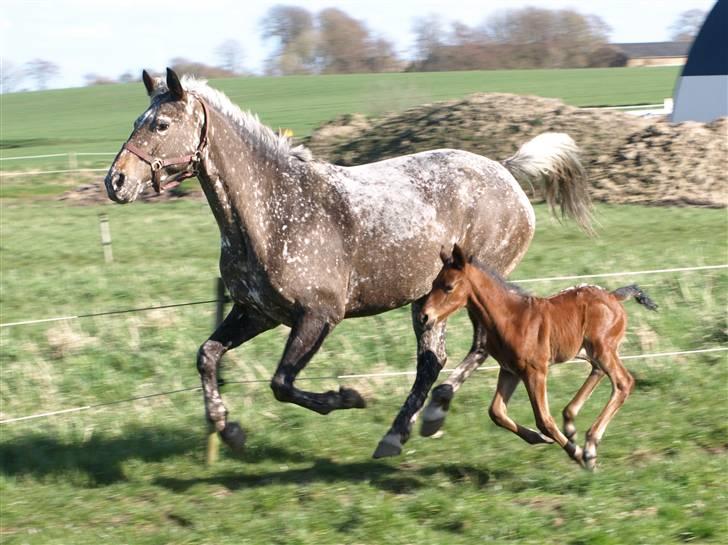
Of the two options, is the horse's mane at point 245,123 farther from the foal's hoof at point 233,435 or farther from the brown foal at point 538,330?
the foal's hoof at point 233,435

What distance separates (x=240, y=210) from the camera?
6.76 m

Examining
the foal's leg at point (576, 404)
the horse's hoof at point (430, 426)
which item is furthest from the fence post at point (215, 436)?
the foal's leg at point (576, 404)

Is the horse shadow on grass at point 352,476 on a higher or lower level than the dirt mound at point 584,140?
higher

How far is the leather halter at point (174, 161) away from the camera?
255 inches

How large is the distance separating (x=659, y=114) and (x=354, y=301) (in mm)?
32853

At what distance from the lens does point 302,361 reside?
6.69 meters

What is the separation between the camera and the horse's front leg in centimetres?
698

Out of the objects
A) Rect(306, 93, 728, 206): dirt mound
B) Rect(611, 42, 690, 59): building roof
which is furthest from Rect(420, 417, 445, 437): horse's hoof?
Rect(611, 42, 690, 59): building roof

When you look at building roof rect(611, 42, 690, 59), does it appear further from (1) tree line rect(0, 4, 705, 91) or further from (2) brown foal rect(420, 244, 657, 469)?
(2) brown foal rect(420, 244, 657, 469)

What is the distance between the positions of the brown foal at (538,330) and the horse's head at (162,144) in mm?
1761

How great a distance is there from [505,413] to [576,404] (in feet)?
1.84

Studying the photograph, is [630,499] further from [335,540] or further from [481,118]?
[481,118]

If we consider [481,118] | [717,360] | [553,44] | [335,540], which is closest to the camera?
[335,540]

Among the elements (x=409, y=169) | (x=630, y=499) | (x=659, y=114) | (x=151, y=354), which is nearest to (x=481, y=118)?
(x=659, y=114)
